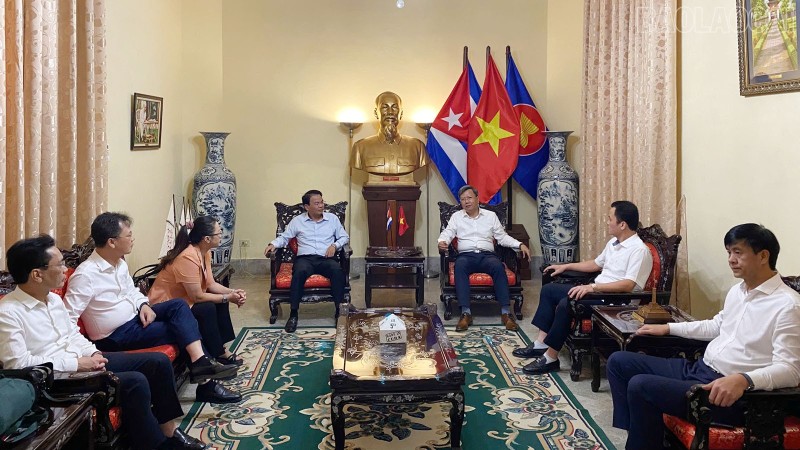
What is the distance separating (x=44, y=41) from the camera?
3.53 m

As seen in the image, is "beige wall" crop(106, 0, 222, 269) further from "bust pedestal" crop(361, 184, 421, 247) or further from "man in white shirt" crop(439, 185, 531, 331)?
"man in white shirt" crop(439, 185, 531, 331)

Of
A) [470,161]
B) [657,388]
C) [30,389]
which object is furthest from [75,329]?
[470,161]

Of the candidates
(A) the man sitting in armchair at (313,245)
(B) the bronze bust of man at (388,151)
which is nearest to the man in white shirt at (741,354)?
(A) the man sitting in armchair at (313,245)

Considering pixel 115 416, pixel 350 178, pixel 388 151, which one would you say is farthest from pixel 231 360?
pixel 350 178

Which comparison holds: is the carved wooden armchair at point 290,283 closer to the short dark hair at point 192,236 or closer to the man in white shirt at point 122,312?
the short dark hair at point 192,236

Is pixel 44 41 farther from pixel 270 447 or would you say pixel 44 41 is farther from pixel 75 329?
pixel 270 447

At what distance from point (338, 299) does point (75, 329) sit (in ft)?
8.30

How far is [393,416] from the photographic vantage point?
3592mm

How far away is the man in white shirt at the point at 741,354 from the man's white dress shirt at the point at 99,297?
2483 mm

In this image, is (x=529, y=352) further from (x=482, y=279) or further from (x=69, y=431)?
(x=69, y=431)

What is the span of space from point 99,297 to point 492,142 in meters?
4.52

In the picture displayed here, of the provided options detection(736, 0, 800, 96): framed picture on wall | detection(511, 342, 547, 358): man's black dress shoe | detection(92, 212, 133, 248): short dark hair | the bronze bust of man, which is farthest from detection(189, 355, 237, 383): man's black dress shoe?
the bronze bust of man

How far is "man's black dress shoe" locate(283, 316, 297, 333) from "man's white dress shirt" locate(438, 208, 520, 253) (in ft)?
4.38

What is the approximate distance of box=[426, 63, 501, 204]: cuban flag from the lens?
714 cm
